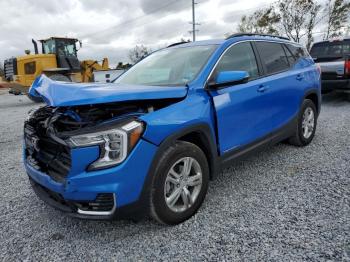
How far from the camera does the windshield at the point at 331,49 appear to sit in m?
9.49

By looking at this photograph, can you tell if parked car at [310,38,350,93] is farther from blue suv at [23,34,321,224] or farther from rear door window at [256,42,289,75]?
blue suv at [23,34,321,224]

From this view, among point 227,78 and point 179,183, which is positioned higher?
point 227,78

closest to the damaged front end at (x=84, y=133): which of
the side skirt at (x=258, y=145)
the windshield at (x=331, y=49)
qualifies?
the side skirt at (x=258, y=145)

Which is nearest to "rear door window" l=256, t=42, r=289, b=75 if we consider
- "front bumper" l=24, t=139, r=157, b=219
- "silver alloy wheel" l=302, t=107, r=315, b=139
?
"silver alloy wheel" l=302, t=107, r=315, b=139

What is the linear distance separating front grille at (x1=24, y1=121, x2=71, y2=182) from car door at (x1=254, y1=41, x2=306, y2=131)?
100 inches

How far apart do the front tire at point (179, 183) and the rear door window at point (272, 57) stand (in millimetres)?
1820

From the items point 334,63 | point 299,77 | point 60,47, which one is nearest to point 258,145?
point 299,77

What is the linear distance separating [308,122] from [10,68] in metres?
15.9

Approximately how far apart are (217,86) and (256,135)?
0.95m

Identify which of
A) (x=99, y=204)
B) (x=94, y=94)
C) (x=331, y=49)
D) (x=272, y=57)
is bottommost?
(x=99, y=204)

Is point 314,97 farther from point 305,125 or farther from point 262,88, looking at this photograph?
point 262,88

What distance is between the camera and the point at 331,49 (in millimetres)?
9836

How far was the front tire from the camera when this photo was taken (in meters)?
2.69

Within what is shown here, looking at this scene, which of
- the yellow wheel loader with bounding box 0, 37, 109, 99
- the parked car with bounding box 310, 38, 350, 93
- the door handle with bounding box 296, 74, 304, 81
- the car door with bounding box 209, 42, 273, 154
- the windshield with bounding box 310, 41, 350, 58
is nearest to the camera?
the car door with bounding box 209, 42, 273, 154
